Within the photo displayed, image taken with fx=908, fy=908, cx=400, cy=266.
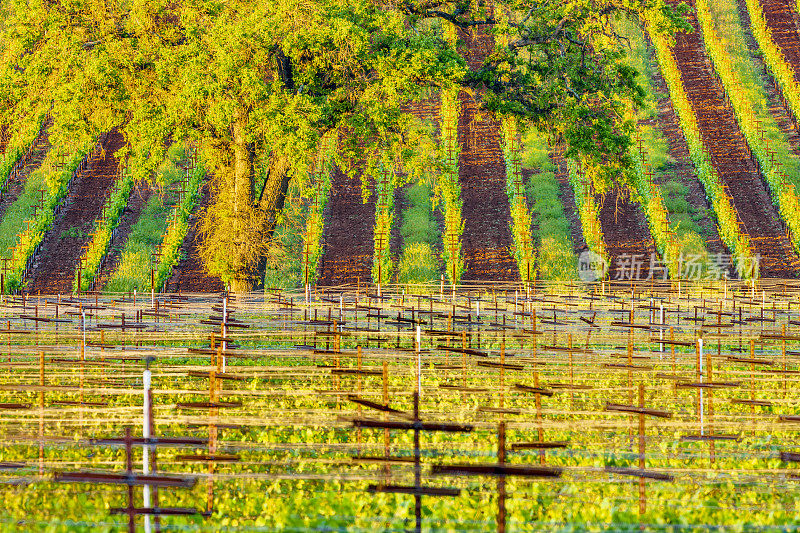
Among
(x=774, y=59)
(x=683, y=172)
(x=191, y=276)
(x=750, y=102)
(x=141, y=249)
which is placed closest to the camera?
(x=191, y=276)

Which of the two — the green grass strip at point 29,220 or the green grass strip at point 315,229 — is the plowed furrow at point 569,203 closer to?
the green grass strip at point 315,229

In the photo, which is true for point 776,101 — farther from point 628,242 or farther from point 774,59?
point 628,242

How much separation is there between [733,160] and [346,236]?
78.0 feet

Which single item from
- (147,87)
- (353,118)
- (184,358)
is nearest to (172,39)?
(147,87)

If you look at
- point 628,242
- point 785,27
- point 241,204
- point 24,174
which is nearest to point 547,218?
point 628,242

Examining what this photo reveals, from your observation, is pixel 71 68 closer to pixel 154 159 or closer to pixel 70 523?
pixel 154 159

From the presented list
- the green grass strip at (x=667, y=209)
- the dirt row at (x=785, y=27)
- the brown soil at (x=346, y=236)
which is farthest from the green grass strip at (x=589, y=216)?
the dirt row at (x=785, y=27)

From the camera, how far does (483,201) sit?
49156 mm

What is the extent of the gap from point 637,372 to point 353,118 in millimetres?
11591

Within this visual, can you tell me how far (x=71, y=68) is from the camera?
2659cm

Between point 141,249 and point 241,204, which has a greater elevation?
point 241,204

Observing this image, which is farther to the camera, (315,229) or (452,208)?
(452,208)

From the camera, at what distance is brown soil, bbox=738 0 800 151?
55378 millimetres

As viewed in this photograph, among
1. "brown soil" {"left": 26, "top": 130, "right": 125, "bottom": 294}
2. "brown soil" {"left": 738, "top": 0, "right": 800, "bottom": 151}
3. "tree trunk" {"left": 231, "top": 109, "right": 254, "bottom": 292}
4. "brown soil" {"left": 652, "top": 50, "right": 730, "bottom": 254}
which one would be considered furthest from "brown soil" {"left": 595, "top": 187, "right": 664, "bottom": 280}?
"brown soil" {"left": 26, "top": 130, "right": 125, "bottom": 294}
